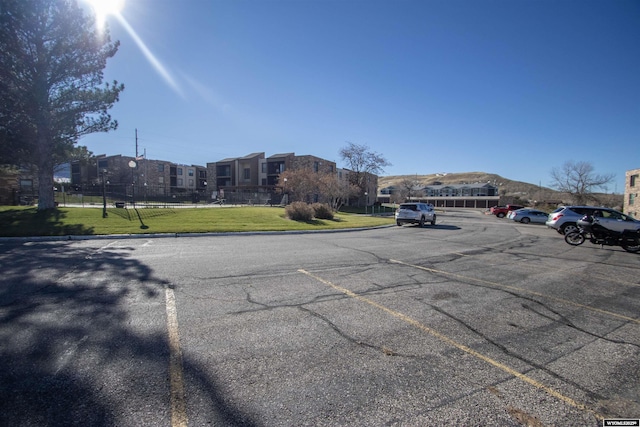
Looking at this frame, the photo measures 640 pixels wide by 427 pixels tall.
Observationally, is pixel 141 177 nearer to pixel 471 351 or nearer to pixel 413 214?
pixel 413 214

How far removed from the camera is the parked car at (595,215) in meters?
15.5

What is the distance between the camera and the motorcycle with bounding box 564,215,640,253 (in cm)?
1196

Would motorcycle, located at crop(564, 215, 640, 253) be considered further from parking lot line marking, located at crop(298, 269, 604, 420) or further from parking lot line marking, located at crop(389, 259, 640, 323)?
parking lot line marking, located at crop(298, 269, 604, 420)

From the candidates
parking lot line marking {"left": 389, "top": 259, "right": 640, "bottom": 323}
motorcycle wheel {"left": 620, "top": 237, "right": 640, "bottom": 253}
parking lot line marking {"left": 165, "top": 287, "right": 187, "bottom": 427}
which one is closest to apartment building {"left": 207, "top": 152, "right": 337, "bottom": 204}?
motorcycle wheel {"left": 620, "top": 237, "right": 640, "bottom": 253}

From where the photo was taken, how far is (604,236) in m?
12.6

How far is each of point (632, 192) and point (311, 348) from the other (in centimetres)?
6829

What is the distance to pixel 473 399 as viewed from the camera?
2643 millimetres

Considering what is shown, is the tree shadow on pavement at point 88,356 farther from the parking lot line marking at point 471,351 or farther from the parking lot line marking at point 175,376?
the parking lot line marking at point 471,351

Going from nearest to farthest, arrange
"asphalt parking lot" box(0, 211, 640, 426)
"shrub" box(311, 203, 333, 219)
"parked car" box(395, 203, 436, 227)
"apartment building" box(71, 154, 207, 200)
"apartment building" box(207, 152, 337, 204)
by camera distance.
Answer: "asphalt parking lot" box(0, 211, 640, 426)
"parked car" box(395, 203, 436, 227)
"shrub" box(311, 203, 333, 219)
"apartment building" box(71, 154, 207, 200)
"apartment building" box(207, 152, 337, 204)

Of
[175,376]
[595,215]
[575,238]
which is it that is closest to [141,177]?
[575,238]

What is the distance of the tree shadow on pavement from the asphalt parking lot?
0.06 feet

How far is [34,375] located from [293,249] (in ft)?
26.4

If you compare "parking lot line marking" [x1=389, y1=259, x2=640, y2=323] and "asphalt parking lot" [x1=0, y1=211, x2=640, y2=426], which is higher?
"asphalt parking lot" [x1=0, y1=211, x2=640, y2=426]

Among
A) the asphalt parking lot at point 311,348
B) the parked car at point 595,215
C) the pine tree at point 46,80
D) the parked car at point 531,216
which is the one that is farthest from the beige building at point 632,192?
the pine tree at point 46,80
